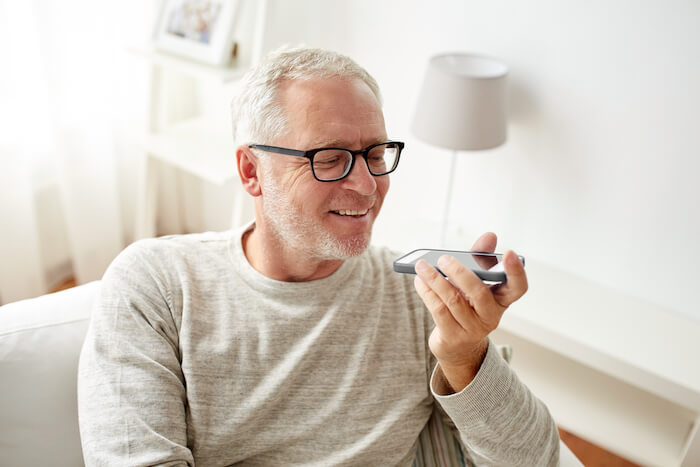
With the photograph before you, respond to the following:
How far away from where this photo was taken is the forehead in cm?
116

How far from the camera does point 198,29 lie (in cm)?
235

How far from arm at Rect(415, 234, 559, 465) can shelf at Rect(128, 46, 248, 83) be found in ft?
4.98

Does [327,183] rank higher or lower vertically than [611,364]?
higher

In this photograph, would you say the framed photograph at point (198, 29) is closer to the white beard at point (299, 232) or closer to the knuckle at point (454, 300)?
the white beard at point (299, 232)

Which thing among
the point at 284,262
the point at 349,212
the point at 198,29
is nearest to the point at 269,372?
the point at 284,262

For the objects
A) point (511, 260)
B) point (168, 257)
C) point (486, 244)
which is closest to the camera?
point (511, 260)

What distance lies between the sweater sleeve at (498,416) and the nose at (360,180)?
0.34m

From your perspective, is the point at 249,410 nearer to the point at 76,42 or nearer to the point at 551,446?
the point at 551,446

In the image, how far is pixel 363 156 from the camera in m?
1.18

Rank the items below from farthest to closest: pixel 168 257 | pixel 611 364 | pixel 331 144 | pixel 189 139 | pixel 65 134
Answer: pixel 189 139 → pixel 65 134 → pixel 611 364 → pixel 168 257 → pixel 331 144

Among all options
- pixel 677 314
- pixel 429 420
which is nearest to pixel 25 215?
pixel 429 420

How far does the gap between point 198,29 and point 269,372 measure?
1.60 m

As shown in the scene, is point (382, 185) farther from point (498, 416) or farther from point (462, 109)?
point (462, 109)

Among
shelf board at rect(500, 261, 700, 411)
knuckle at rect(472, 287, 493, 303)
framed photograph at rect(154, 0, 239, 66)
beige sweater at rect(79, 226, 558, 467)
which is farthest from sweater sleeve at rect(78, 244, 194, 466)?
framed photograph at rect(154, 0, 239, 66)
